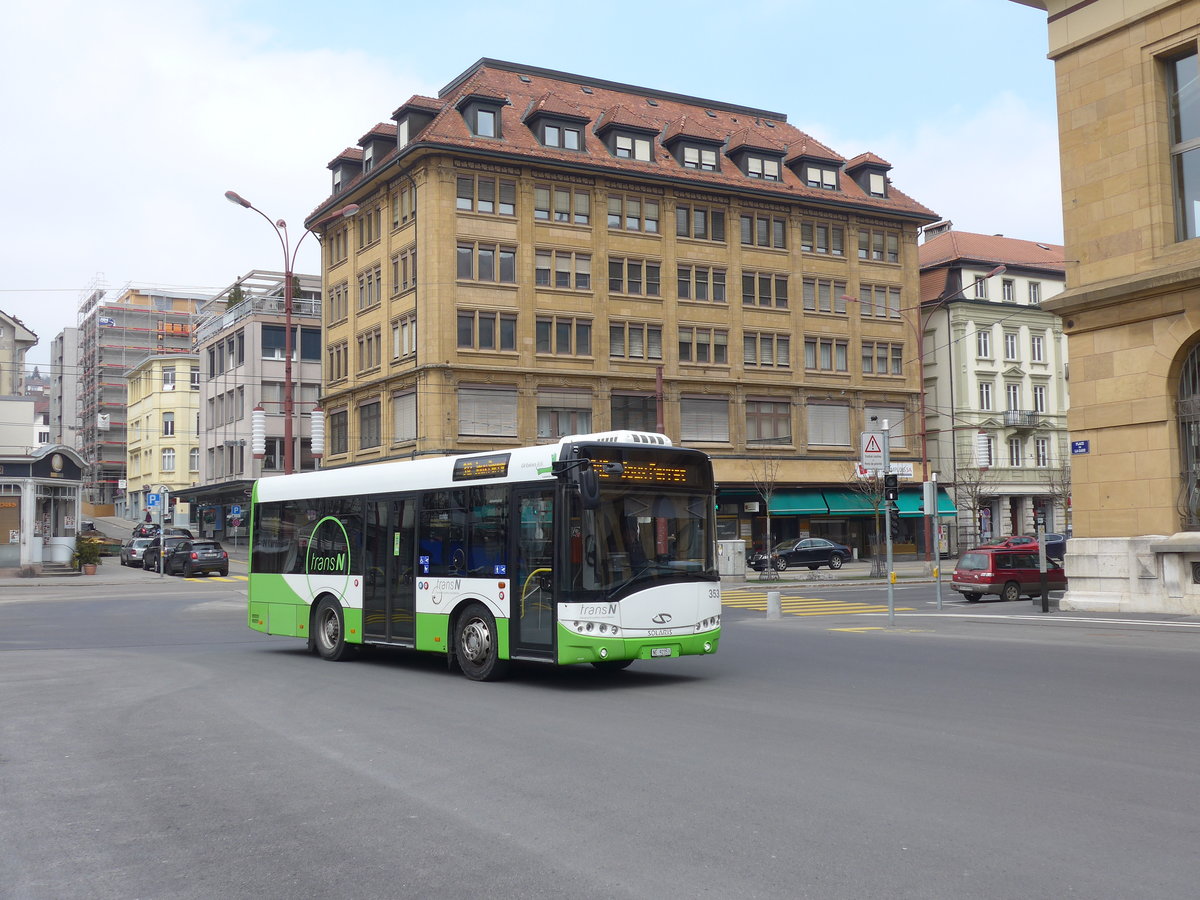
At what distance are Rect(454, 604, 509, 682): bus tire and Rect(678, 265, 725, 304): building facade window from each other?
141 feet

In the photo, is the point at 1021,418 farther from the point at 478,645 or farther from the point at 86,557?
the point at 478,645

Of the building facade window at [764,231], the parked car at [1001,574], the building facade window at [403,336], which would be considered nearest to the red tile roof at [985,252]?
the building facade window at [764,231]

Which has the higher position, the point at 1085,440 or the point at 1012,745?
the point at 1085,440

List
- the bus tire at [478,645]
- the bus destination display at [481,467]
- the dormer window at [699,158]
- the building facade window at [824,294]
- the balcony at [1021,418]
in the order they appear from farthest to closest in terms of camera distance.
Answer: the balcony at [1021,418], the building facade window at [824,294], the dormer window at [699,158], the bus destination display at [481,467], the bus tire at [478,645]

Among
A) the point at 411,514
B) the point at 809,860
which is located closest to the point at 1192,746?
the point at 809,860

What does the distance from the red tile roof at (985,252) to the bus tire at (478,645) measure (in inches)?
2292

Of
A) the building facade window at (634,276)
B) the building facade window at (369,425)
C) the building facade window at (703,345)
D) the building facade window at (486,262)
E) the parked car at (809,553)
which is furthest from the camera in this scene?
the building facade window at (703,345)

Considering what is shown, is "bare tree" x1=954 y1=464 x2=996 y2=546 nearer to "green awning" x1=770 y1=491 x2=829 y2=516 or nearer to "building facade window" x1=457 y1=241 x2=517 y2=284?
"green awning" x1=770 y1=491 x2=829 y2=516

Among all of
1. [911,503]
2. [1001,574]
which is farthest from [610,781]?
[911,503]

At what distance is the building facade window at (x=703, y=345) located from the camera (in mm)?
56000

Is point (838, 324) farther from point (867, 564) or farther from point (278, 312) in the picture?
point (278, 312)

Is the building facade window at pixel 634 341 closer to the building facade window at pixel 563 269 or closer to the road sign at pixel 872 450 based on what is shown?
the building facade window at pixel 563 269

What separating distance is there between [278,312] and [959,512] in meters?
42.1

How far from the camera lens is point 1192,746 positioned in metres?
9.05
